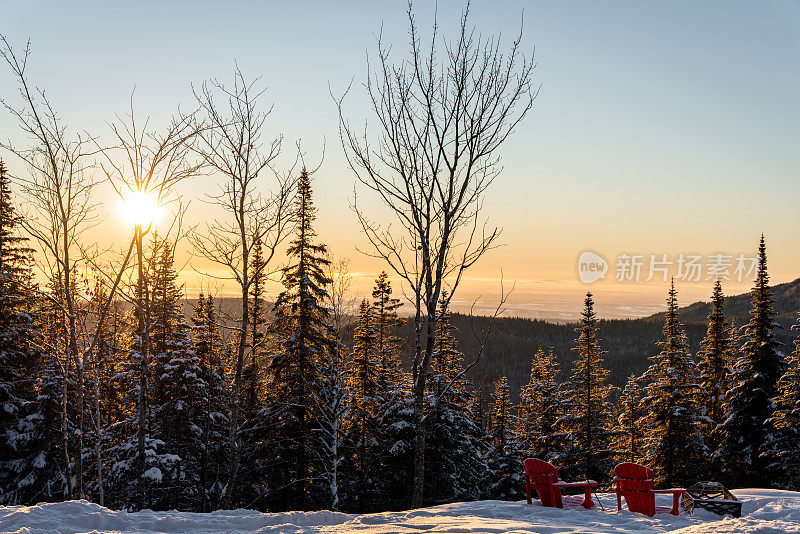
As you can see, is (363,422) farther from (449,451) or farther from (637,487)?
(637,487)

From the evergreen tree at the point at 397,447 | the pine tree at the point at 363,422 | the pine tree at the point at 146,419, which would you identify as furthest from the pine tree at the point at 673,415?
the pine tree at the point at 146,419

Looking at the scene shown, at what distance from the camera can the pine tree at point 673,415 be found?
77.9 ft

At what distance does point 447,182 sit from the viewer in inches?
393

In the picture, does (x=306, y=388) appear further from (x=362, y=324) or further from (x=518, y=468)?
(x=518, y=468)

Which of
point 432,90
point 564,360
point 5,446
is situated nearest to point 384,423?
point 5,446

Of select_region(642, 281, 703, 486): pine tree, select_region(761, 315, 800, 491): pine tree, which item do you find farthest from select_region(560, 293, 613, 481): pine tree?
select_region(761, 315, 800, 491): pine tree

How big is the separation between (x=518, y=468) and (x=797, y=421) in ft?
46.9

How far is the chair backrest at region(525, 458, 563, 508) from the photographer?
1009 centimetres

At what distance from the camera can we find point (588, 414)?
1048 inches

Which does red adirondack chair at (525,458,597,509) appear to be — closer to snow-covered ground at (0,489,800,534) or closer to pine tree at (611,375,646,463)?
snow-covered ground at (0,489,800,534)

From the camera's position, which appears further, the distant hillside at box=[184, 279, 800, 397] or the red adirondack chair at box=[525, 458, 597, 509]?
the distant hillside at box=[184, 279, 800, 397]

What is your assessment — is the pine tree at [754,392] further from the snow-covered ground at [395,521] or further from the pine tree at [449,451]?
the snow-covered ground at [395,521]

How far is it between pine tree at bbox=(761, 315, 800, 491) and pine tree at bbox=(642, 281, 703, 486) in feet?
9.30

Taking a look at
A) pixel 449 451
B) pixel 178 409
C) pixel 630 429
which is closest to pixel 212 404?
pixel 178 409
